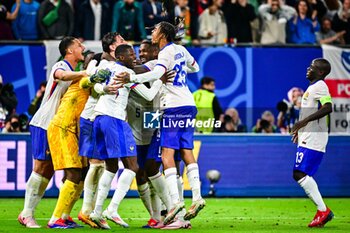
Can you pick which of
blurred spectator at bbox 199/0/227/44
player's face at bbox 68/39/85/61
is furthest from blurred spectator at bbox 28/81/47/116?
player's face at bbox 68/39/85/61

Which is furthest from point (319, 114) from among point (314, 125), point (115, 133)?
point (115, 133)

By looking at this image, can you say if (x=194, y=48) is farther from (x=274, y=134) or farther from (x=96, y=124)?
(x=96, y=124)

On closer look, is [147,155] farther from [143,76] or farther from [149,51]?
[149,51]

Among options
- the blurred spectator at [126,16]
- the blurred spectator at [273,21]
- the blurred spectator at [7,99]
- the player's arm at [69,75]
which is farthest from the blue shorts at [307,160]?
the blurred spectator at [273,21]

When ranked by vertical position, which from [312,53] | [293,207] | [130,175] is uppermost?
[312,53]

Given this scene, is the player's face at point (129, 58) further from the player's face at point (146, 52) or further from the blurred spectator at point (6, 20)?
the blurred spectator at point (6, 20)

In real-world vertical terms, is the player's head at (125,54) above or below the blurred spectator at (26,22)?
below

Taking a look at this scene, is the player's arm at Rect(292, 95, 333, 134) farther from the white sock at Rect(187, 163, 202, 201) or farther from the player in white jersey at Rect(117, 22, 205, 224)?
the white sock at Rect(187, 163, 202, 201)

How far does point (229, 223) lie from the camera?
13.7 m

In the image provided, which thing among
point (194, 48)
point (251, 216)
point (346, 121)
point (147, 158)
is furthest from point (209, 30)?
point (147, 158)

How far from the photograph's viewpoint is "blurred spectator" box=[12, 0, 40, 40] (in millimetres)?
21531

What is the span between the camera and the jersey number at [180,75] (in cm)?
1289

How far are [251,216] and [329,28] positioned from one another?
9.63 metres

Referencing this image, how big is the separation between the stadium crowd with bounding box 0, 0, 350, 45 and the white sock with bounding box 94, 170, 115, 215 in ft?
30.8
